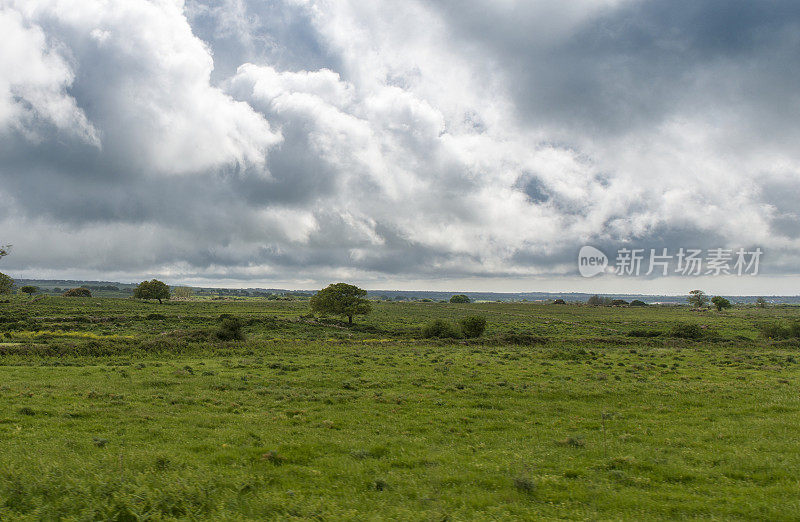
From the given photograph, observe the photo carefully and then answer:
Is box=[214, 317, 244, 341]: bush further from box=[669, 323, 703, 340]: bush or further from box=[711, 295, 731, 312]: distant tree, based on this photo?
box=[711, 295, 731, 312]: distant tree

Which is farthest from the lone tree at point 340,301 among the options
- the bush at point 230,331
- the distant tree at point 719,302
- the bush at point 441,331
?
the distant tree at point 719,302

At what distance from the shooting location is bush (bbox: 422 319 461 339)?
65.1 m

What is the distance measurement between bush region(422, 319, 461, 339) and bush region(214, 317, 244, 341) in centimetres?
2781

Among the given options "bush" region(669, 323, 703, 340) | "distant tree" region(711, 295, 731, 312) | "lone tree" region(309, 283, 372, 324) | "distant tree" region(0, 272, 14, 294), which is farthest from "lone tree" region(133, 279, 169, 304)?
"distant tree" region(711, 295, 731, 312)

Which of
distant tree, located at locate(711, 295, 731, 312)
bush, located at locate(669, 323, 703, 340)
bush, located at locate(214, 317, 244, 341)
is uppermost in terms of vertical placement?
distant tree, located at locate(711, 295, 731, 312)

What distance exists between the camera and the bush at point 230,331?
54.9 m

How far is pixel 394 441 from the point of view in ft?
50.6

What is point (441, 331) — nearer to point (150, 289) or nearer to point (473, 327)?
point (473, 327)

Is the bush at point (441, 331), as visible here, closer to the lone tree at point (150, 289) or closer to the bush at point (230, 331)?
the bush at point (230, 331)

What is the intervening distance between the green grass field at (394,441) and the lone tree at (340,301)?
4894 centimetres

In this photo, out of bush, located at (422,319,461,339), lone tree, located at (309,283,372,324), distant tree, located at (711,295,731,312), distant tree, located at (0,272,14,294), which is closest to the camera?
bush, located at (422,319,461,339)

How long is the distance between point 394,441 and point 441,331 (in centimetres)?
5062

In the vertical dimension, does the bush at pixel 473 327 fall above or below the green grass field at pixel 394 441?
below

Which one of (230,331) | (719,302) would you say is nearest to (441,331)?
(230,331)
